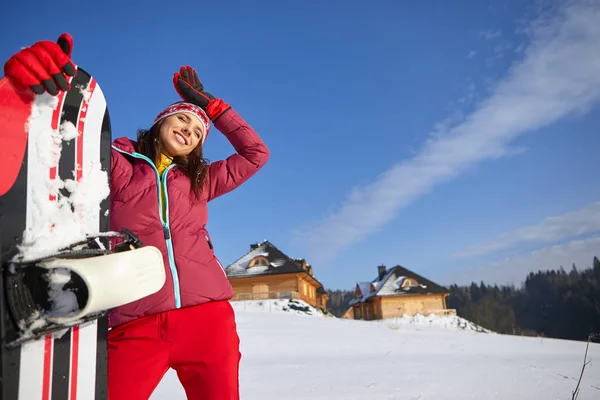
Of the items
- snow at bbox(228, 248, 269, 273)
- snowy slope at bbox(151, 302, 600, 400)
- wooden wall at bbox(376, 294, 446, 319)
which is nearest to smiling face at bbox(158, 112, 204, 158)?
snowy slope at bbox(151, 302, 600, 400)

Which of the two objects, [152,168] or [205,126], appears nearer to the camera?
[152,168]

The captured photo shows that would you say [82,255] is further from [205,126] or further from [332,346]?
[332,346]

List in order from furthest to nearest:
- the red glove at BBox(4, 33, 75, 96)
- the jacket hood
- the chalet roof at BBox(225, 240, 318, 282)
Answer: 1. the chalet roof at BBox(225, 240, 318, 282)
2. the jacket hood
3. the red glove at BBox(4, 33, 75, 96)

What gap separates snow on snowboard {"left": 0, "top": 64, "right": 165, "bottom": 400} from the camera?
0.93m

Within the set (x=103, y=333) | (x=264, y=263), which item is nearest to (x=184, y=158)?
(x=103, y=333)

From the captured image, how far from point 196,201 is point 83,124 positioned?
602 mm

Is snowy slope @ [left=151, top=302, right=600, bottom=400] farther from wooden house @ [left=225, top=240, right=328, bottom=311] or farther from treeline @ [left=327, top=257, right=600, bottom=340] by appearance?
treeline @ [left=327, top=257, right=600, bottom=340]

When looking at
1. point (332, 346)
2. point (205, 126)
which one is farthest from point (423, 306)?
point (205, 126)

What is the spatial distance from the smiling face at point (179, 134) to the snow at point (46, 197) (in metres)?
0.56

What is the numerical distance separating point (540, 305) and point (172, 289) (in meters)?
85.3

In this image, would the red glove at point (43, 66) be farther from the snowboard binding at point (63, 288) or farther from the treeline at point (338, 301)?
the treeline at point (338, 301)

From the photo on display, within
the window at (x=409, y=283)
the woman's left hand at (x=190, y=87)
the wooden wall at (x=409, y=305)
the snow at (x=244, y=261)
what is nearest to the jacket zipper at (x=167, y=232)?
the woman's left hand at (x=190, y=87)

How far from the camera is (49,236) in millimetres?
1104

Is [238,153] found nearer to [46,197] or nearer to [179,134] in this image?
[179,134]
